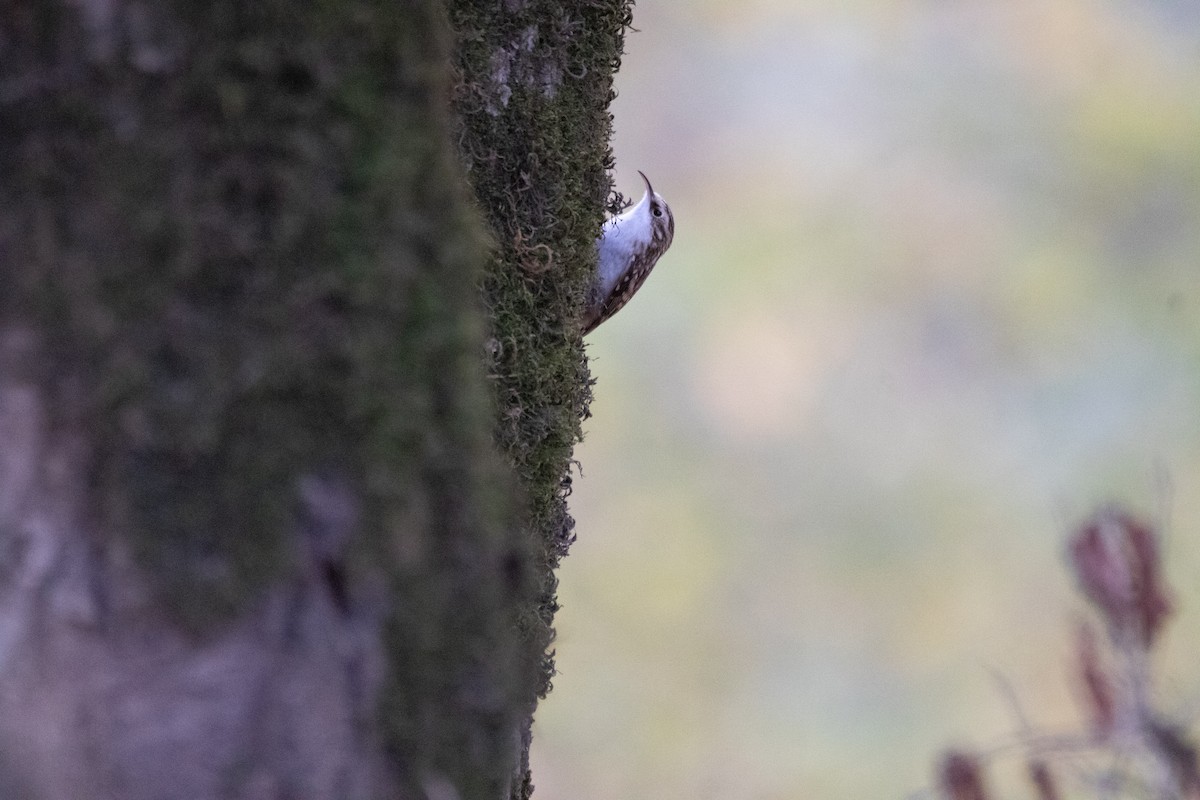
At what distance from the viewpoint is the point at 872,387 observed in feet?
30.1

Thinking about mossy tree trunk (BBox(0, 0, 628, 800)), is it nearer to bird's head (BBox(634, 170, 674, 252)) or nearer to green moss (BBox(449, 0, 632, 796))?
green moss (BBox(449, 0, 632, 796))

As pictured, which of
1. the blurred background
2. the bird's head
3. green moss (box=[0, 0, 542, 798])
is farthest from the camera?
the blurred background

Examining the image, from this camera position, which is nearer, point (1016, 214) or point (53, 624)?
point (53, 624)

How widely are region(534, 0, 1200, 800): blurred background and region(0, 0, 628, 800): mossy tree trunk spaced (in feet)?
25.7

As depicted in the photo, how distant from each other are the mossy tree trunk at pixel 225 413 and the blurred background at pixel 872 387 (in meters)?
7.82

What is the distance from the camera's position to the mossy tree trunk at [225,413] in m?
1.07

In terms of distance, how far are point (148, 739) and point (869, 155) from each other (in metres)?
8.83

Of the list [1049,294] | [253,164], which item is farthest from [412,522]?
[1049,294]

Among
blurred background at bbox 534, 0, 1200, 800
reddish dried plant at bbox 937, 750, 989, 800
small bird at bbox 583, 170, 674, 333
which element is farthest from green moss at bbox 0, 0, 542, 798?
blurred background at bbox 534, 0, 1200, 800

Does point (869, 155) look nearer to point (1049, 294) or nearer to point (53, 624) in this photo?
point (1049, 294)

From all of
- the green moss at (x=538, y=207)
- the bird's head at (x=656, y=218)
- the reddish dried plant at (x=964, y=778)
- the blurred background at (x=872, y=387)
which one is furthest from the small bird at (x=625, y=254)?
the blurred background at (x=872, y=387)

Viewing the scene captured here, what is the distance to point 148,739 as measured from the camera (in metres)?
1.08

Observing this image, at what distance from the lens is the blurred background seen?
8.73 metres

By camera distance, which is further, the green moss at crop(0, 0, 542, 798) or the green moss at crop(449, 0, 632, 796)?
the green moss at crop(449, 0, 632, 796)
